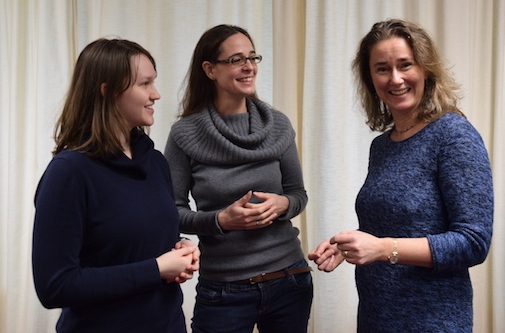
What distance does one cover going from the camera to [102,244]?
1295mm

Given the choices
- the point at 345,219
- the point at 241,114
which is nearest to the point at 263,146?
the point at 241,114

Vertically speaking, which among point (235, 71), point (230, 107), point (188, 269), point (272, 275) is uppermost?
point (235, 71)

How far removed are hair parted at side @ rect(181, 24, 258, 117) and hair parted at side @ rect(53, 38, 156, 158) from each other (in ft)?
1.89

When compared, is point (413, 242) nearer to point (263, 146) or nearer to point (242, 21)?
point (263, 146)

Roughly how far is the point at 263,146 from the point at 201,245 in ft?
1.40

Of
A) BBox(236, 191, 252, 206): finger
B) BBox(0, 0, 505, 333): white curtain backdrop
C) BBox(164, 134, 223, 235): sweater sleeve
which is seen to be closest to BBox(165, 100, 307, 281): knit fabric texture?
BBox(164, 134, 223, 235): sweater sleeve

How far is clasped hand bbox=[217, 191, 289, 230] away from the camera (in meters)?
1.72

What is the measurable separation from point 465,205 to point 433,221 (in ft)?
0.36

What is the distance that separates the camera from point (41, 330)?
2.78 metres

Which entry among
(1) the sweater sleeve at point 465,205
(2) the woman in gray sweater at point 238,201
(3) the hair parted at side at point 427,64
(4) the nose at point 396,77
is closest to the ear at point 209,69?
(2) the woman in gray sweater at point 238,201

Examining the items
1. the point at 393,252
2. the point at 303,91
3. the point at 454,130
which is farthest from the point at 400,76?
the point at 303,91

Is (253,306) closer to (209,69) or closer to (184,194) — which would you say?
(184,194)

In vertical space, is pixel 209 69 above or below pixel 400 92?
above

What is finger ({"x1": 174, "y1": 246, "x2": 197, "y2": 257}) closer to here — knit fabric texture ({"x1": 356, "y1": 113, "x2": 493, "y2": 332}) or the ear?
knit fabric texture ({"x1": 356, "y1": 113, "x2": 493, "y2": 332})
